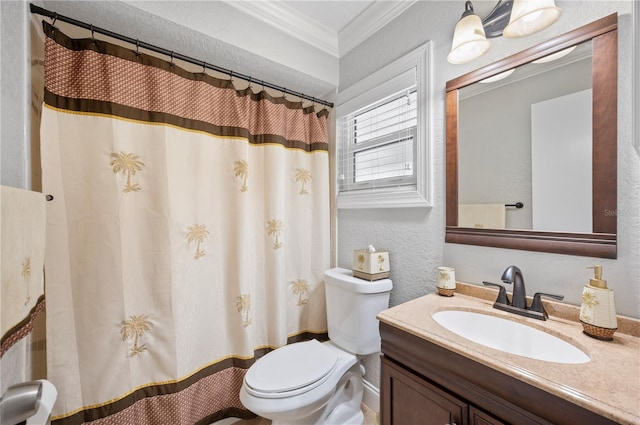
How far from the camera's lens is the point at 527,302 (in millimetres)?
981

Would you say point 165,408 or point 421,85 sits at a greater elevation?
point 421,85

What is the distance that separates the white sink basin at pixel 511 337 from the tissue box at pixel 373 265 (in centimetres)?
42

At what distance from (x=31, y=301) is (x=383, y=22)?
2.03 metres

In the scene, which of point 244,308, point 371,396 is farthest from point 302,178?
point 371,396

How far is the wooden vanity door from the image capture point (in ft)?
2.58

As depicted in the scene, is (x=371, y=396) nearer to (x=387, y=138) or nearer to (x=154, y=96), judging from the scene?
(x=387, y=138)

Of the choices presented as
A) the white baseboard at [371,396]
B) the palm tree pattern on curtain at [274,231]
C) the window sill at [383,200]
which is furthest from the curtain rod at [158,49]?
the white baseboard at [371,396]

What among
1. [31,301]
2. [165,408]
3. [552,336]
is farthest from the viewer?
[165,408]

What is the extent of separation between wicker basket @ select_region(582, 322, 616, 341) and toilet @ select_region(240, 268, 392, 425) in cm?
79

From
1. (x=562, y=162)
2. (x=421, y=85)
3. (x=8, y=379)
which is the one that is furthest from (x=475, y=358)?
(x=8, y=379)

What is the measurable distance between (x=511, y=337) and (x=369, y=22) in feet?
6.02

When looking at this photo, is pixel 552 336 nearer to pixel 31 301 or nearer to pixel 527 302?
pixel 527 302

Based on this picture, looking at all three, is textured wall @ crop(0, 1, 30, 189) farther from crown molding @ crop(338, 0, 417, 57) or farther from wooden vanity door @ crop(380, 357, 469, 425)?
crown molding @ crop(338, 0, 417, 57)

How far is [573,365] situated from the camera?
0.67m
